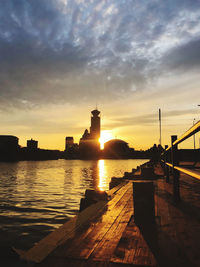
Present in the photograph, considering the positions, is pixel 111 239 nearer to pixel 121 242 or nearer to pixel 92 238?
pixel 121 242

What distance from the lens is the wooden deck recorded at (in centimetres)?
262

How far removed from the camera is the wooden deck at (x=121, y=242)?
262cm

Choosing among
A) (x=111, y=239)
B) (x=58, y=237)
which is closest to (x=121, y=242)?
(x=111, y=239)

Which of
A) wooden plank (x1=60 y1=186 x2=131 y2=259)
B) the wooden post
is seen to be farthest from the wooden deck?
the wooden post

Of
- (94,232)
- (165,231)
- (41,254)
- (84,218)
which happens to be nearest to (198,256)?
(165,231)

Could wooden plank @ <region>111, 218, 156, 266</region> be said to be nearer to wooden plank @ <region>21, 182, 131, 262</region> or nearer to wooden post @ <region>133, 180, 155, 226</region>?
wooden post @ <region>133, 180, 155, 226</region>

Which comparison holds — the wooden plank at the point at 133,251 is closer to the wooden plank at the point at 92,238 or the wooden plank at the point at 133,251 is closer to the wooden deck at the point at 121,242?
the wooden deck at the point at 121,242

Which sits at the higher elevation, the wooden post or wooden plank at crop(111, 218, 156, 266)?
the wooden post

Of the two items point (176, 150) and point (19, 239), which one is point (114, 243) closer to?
point (176, 150)

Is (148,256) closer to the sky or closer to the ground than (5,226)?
closer to the sky

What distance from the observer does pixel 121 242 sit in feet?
10.5

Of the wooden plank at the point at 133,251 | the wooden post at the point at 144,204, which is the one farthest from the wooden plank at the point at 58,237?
the wooden post at the point at 144,204

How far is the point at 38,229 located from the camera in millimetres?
8328

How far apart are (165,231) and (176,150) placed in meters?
3.21
